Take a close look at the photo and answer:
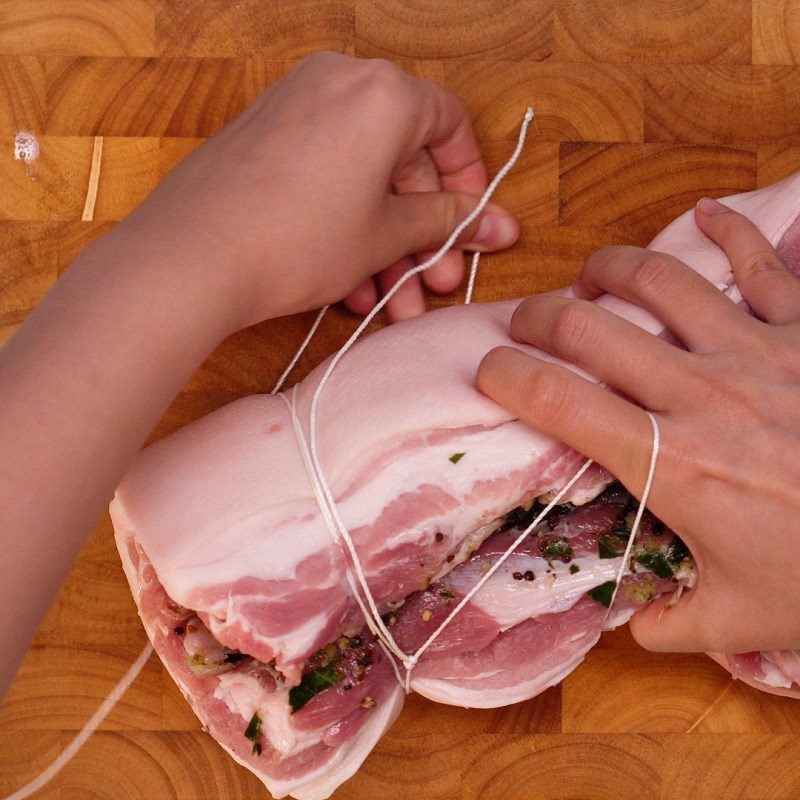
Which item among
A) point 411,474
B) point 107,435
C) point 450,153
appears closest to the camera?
point 107,435

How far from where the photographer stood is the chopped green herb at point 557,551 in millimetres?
1280

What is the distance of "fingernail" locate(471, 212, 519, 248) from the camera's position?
4.94 ft

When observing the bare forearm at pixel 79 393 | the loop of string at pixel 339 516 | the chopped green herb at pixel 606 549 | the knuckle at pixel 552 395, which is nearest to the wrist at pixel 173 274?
the bare forearm at pixel 79 393

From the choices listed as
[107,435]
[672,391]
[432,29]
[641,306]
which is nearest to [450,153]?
[432,29]

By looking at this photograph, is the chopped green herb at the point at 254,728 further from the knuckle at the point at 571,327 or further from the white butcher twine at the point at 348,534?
the knuckle at the point at 571,327

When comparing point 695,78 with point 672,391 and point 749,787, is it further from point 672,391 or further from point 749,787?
point 749,787

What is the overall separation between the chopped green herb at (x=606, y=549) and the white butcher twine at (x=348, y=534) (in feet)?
0.07

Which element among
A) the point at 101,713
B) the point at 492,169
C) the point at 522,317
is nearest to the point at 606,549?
the point at 522,317

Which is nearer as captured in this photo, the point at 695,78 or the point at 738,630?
the point at 738,630

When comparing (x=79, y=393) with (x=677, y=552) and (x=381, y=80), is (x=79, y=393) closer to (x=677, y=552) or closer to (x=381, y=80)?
(x=381, y=80)

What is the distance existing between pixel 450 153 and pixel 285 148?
1.11 ft

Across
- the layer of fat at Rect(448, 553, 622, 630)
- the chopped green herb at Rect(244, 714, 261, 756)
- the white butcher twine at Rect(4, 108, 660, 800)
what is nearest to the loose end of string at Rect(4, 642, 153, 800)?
the white butcher twine at Rect(4, 108, 660, 800)

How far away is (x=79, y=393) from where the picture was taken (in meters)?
1.03

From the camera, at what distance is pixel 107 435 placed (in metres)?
1.06
